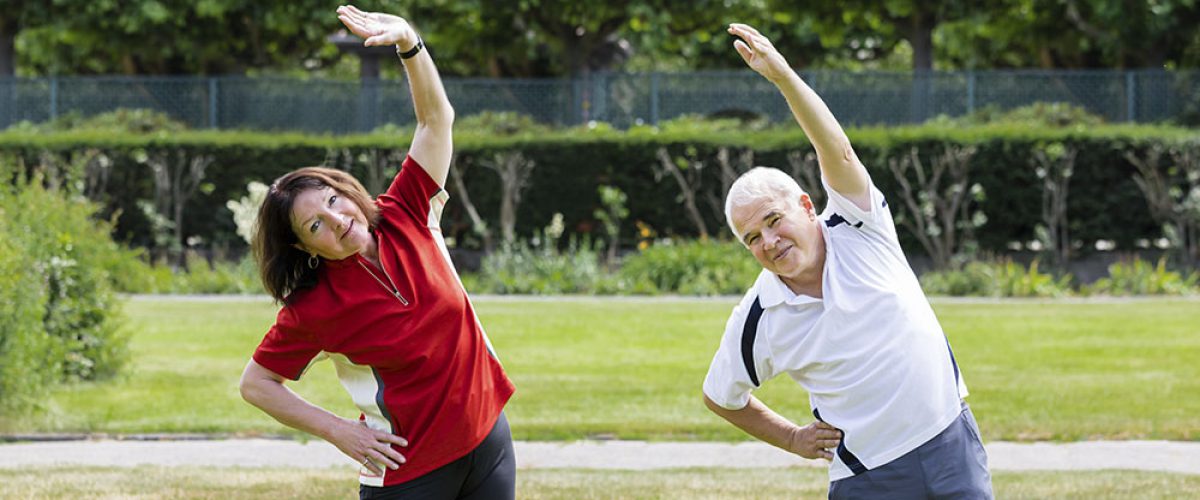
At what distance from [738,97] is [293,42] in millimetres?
10987

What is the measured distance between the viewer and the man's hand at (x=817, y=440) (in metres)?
3.62

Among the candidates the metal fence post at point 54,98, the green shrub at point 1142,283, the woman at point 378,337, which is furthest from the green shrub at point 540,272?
the woman at point 378,337

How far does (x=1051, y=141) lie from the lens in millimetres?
17297

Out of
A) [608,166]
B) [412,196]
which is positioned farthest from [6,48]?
[412,196]

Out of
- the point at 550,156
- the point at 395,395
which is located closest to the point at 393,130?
the point at 550,156

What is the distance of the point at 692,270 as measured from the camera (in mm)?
15695

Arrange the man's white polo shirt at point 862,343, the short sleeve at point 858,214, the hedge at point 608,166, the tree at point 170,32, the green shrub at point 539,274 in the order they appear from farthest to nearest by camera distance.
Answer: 1. the tree at point 170,32
2. the hedge at point 608,166
3. the green shrub at point 539,274
4. the short sleeve at point 858,214
5. the man's white polo shirt at point 862,343

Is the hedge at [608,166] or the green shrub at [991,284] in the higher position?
the hedge at [608,166]

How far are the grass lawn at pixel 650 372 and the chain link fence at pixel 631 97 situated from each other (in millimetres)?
7613

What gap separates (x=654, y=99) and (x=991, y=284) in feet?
24.9

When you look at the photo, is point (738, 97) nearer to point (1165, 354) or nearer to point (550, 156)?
point (550, 156)

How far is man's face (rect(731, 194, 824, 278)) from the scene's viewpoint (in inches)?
139

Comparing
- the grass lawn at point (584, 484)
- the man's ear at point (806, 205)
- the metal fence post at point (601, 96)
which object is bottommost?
the metal fence post at point (601, 96)

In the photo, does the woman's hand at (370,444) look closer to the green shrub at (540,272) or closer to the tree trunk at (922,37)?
the green shrub at (540,272)
